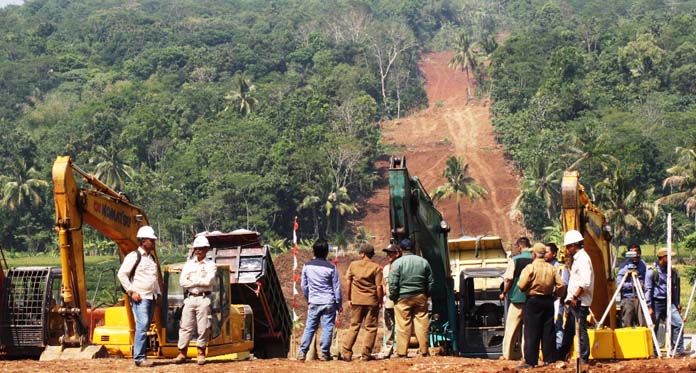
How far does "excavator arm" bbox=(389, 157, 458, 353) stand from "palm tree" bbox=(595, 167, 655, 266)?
170ft

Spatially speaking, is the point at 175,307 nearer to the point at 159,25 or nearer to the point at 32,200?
the point at 32,200

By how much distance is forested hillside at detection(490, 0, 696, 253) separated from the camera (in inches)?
3031

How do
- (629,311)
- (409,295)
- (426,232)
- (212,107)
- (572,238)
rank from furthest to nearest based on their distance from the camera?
1. (212,107)
2. (629,311)
3. (426,232)
4. (409,295)
5. (572,238)

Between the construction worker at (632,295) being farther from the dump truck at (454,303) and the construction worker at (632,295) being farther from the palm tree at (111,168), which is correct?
the palm tree at (111,168)

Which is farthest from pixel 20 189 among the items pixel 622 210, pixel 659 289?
pixel 659 289

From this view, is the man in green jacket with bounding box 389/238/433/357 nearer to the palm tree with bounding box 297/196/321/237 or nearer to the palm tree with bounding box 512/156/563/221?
the palm tree with bounding box 512/156/563/221

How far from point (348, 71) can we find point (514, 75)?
17265 mm

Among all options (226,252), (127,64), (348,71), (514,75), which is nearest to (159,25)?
(127,64)

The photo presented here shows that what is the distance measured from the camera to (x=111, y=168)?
92750 millimetres

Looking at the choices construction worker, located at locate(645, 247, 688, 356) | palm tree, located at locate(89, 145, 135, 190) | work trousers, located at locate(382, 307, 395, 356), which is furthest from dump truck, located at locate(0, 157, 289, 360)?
palm tree, located at locate(89, 145, 135, 190)

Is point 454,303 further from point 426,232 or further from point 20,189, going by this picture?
point 20,189

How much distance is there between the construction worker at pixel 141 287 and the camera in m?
16.6

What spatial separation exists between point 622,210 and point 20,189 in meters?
40.4

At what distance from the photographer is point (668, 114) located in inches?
3927
